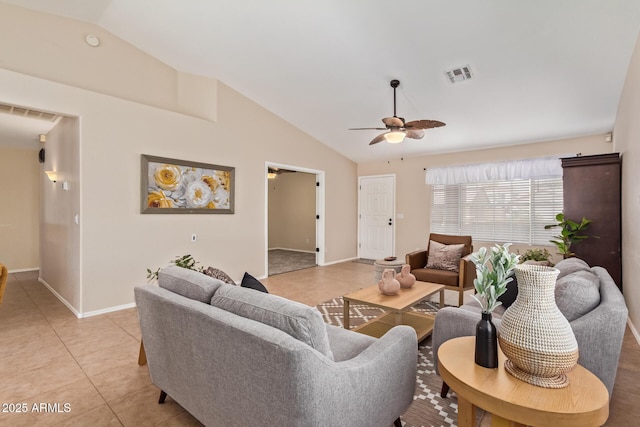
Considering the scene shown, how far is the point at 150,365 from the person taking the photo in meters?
1.90

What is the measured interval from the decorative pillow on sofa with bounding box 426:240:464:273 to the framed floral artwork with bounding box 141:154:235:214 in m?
3.14

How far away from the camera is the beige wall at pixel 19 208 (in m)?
5.82

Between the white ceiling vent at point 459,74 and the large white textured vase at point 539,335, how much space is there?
3141 mm

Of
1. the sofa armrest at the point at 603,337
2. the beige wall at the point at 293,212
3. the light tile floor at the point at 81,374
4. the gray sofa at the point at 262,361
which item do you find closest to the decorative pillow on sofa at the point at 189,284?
the gray sofa at the point at 262,361

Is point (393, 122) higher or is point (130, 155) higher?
point (393, 122)

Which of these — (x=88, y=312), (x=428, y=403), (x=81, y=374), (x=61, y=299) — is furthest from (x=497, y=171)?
(x=61, y=299)

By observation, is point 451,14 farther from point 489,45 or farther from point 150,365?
point 150,365

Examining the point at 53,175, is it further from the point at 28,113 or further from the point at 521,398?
the point at 521,398

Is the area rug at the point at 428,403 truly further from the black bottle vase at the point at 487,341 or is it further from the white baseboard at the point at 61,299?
the white baseboard at the point at 61,299

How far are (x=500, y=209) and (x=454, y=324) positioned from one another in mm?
4688

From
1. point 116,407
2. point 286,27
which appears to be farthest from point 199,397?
point 286,27

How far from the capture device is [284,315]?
129 centimetres

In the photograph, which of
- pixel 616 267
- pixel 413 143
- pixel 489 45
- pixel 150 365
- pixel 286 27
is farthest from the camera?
pixel 413 143

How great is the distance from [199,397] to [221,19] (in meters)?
3.61
